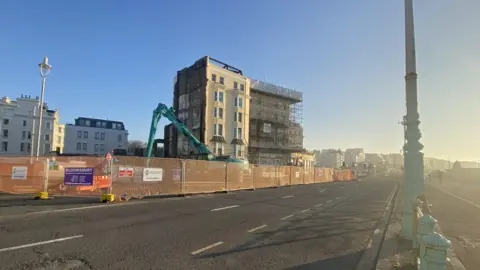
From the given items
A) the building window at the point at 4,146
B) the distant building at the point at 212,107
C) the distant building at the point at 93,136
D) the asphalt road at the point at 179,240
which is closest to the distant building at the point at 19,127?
the building window at the point at 4,146

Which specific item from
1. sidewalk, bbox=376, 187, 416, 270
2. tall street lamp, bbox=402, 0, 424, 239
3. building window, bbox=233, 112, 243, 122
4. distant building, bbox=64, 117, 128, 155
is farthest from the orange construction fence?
→ distant building, bbox=64, 117, 128, 155

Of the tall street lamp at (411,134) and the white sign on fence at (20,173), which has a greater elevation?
the tall street lamp at (411,134)

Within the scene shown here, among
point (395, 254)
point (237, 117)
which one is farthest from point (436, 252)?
point (237, 117)

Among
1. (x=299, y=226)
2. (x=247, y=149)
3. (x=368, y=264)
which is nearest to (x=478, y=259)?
(x=368, y=264)

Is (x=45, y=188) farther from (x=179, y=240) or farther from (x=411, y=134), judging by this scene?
(x=411, y=134)

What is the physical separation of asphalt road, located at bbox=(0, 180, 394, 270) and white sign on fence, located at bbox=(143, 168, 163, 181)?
5.43 m

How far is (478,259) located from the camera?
7.32m

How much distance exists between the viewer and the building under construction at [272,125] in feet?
229

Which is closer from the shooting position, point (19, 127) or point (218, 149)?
point (218, 149)

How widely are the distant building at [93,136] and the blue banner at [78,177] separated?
77079 millimetres

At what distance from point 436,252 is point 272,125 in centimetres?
7010

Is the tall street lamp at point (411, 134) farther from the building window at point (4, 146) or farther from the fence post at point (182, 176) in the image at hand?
the building window at point (4, 146)

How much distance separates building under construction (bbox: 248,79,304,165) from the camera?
6969 cm

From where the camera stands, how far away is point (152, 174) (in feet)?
61.8
